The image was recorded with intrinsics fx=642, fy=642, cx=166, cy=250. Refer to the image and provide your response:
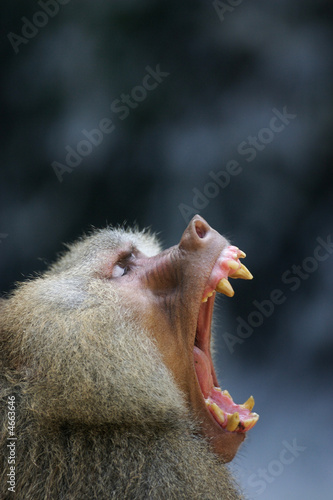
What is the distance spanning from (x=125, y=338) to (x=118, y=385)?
127 mm

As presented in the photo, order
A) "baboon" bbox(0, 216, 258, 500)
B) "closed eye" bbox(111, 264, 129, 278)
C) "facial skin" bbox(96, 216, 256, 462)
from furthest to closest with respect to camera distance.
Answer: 1. "closed eye" bbox(111, 264, 129, 278)
2. "facial skin" bbox(96, 216, 256, 462)
3. "baboon" bbox(0, 216, 258, 500)

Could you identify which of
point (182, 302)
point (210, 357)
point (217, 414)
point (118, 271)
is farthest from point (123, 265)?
point (217, 414)

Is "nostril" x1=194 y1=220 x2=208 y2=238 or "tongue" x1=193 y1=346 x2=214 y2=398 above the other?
"nostril" x1=194 y1=220 x2=208 y2=238

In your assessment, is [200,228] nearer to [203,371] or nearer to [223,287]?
[223,287]

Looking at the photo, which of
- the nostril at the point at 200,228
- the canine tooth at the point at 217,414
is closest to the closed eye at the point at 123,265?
the nostril at the point at 200,228

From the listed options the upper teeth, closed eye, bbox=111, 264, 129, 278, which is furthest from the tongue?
closed eye, bbox=111, 264, 129, 278

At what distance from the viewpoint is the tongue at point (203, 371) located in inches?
69.6

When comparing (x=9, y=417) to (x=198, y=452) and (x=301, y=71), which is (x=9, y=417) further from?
(x=301, y=71)

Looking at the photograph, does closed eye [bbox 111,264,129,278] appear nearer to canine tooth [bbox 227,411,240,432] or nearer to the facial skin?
the facial skin

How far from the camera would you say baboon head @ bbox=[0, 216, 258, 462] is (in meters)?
1.45

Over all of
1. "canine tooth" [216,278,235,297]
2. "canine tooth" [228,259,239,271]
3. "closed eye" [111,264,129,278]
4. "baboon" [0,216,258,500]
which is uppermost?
"canine tooth" [228,259,239,271]

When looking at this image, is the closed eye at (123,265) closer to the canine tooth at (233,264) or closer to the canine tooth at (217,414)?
the canine tooth at (233,264)

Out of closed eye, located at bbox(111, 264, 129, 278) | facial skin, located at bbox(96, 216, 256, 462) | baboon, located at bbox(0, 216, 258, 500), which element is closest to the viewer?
baboon, located at bbox(0, 216, 258, 500)

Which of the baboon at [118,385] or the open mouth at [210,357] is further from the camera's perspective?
the open mouth at [210,357]
